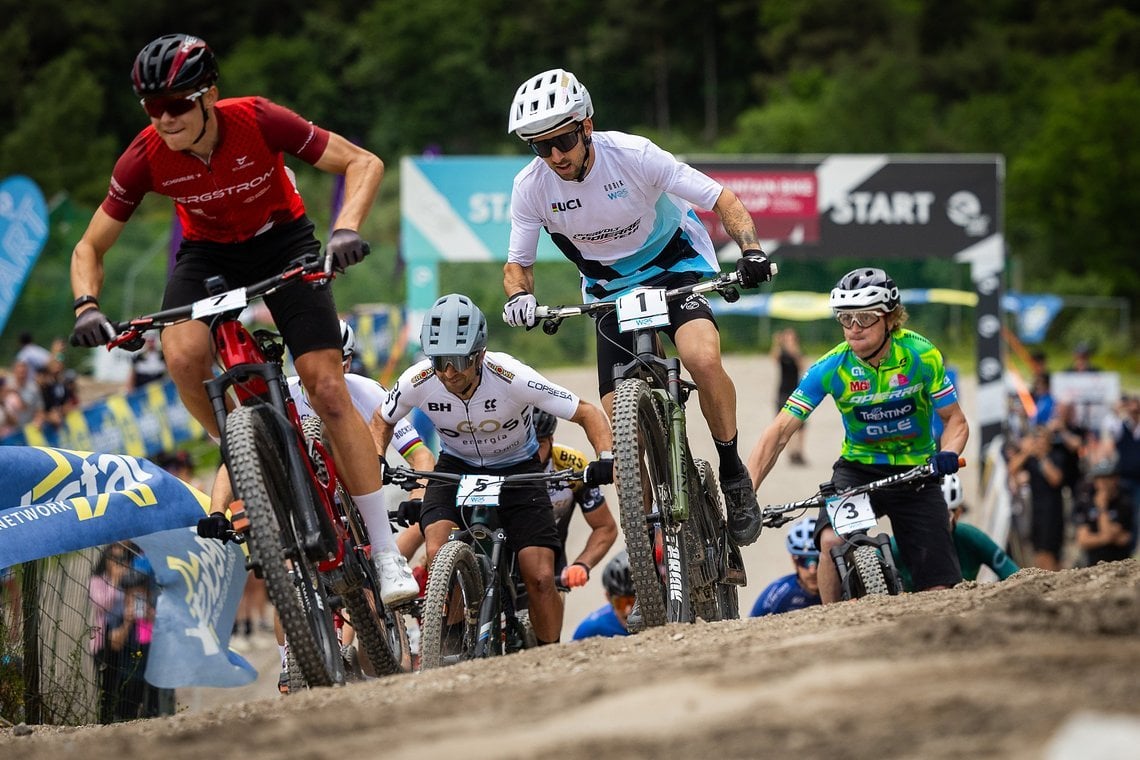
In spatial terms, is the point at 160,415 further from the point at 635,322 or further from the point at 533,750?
the point at 533,750

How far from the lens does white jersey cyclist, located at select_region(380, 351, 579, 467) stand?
8039 millimetres

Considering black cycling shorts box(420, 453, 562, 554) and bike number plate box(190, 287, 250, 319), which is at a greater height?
bike number plate box(190, 287, 250, 319)

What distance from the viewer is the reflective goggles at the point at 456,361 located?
7855 millimetres

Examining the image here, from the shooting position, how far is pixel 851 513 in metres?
8.07

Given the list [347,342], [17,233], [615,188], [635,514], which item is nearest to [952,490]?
[615,188]

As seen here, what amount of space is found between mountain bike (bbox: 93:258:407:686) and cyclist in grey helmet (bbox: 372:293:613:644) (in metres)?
1.66

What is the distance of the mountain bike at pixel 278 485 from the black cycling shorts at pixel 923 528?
3241 millimetres

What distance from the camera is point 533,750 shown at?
366 centimetres

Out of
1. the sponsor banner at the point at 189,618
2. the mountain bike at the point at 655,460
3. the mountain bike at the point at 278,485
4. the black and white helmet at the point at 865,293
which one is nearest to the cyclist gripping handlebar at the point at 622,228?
the mountain bike at the point at 655,460

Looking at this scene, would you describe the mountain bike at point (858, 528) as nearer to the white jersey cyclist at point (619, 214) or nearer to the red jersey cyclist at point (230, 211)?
the white jersey cyclist at point (619, 214)

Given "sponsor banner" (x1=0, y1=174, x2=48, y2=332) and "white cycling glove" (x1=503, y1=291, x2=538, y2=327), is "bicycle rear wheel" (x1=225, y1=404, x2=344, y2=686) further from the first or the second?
"sponsor banner" (x1=0, y1=174, x2=48, y2=332)

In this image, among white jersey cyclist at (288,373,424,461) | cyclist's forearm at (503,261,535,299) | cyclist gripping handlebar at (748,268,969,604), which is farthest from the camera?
white jersey cyclist at (288,373,424,461)

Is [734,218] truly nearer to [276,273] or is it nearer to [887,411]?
[887,411]

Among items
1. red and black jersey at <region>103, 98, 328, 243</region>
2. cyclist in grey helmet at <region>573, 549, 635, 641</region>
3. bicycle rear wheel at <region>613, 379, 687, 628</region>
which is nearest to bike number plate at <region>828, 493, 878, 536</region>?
cyclist in grey helmet at <region>573, 549, 635, 641</region>
